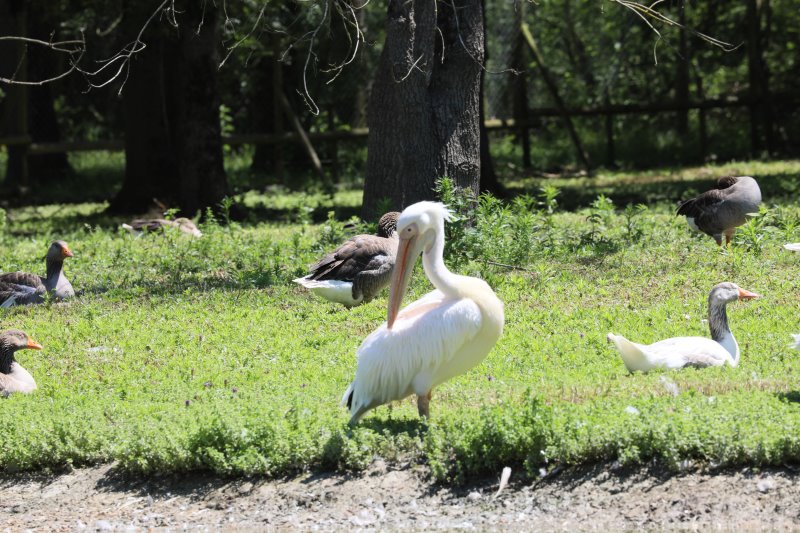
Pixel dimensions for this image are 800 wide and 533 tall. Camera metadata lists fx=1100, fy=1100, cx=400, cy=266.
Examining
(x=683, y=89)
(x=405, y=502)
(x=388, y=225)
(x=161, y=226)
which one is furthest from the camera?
(x=683, y=89)

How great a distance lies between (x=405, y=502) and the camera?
5730 mm

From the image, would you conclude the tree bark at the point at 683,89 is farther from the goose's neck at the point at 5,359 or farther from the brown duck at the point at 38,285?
the goose's neck at the point at 5,359

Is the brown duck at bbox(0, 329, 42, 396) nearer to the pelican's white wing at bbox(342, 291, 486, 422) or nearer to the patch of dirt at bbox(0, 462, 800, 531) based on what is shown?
the patch of dirt at bbox(0, 462, 800, 531)

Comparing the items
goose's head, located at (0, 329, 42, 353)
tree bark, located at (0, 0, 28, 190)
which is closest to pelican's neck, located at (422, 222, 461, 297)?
goose's head, located at (0, 329, 42, 353)

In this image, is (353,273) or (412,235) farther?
(353,273)

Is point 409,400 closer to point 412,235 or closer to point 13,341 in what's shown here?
point 412,235

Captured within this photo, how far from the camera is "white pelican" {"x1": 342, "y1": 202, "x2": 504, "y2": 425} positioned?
19.6 feet

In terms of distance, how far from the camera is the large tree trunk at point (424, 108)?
11328 mm

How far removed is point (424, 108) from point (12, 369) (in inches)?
214

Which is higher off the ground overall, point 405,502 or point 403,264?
point 403,264

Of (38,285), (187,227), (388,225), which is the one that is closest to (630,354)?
(388,225)

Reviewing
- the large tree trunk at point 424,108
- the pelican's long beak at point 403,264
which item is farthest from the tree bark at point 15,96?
the pelican's long beak at point 403,264

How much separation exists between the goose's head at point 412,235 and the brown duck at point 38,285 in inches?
187

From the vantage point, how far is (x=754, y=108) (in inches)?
832
